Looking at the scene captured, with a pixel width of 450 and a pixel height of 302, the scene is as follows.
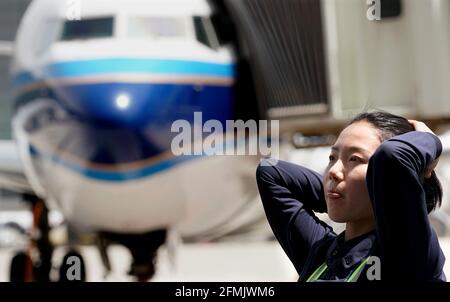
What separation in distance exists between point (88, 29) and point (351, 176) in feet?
6.26

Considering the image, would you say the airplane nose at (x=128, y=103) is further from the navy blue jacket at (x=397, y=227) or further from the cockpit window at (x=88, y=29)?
the navy blue jacket at (x=397, y=227)

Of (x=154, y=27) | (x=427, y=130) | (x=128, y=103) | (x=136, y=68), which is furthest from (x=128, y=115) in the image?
(x=427, y=130)

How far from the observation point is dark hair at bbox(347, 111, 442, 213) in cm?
53

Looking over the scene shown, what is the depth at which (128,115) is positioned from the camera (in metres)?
2.08

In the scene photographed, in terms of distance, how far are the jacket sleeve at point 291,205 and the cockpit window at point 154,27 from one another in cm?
172

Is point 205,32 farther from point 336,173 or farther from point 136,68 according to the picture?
point 336,173

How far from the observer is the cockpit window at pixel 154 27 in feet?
7.52

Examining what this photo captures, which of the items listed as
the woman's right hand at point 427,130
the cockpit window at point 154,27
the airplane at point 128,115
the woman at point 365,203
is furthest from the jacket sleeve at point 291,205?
the cockpit window at point 154,27

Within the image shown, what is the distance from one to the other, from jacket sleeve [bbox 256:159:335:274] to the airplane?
1.45 metres

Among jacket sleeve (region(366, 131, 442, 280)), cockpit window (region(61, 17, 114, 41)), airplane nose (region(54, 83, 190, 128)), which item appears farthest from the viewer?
cockpit window (region(61, 17, 114, 41))

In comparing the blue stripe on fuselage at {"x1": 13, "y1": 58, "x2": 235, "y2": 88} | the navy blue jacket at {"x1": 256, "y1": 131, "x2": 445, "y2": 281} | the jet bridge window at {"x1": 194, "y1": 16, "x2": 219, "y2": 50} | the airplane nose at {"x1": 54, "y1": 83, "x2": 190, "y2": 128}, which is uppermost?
the jet bridge window at {"x1": 194, "y1": 16, "x2": 219, "y2": 50}

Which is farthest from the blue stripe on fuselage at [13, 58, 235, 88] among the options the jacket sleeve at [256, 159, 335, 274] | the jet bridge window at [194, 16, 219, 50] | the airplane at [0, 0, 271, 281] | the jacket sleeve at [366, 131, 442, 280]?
the jacket sleeve at [366, 131, 442, 280]

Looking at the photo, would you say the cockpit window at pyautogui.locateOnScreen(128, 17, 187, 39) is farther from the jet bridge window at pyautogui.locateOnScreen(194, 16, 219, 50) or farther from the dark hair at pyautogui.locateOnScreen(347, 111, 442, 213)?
the dark hair at pyautogui.locateOnScreen(347, 111, 442, 213)
